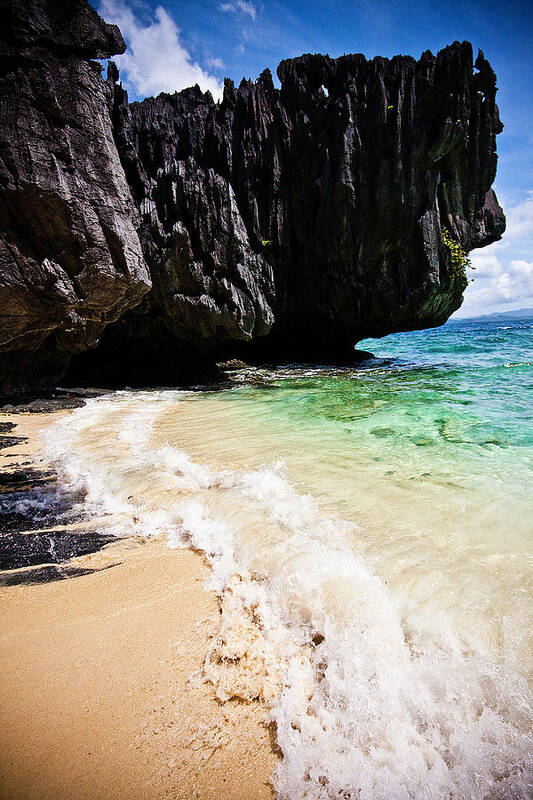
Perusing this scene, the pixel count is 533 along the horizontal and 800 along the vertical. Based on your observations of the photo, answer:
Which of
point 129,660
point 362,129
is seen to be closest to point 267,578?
point 129,660

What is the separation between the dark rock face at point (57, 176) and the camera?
6250 millimetres

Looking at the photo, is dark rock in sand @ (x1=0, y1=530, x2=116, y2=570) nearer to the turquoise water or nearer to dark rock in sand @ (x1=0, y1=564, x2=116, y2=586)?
dark rock in sand @ (x1=0, y1=564, x2=116, y2=586)

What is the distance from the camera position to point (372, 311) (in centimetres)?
1642

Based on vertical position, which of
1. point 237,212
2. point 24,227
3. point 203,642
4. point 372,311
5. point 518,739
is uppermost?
point 237,212

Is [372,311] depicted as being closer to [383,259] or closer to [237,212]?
[383,259]

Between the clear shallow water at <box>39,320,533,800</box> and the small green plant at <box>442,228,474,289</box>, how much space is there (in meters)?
11.7

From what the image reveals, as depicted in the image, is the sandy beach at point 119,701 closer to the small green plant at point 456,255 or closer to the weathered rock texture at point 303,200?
the weathered rock texture at point 303,200

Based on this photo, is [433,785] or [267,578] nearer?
[433,785]

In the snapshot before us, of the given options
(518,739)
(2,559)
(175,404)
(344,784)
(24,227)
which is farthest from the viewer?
A: (175,404)

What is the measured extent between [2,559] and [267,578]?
2.13 metres

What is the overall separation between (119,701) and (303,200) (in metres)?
19.0

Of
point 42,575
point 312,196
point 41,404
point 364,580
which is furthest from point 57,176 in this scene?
point 312,196

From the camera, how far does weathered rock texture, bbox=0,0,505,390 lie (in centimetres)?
1354

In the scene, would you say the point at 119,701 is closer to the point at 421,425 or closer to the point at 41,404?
the point at 421,425
